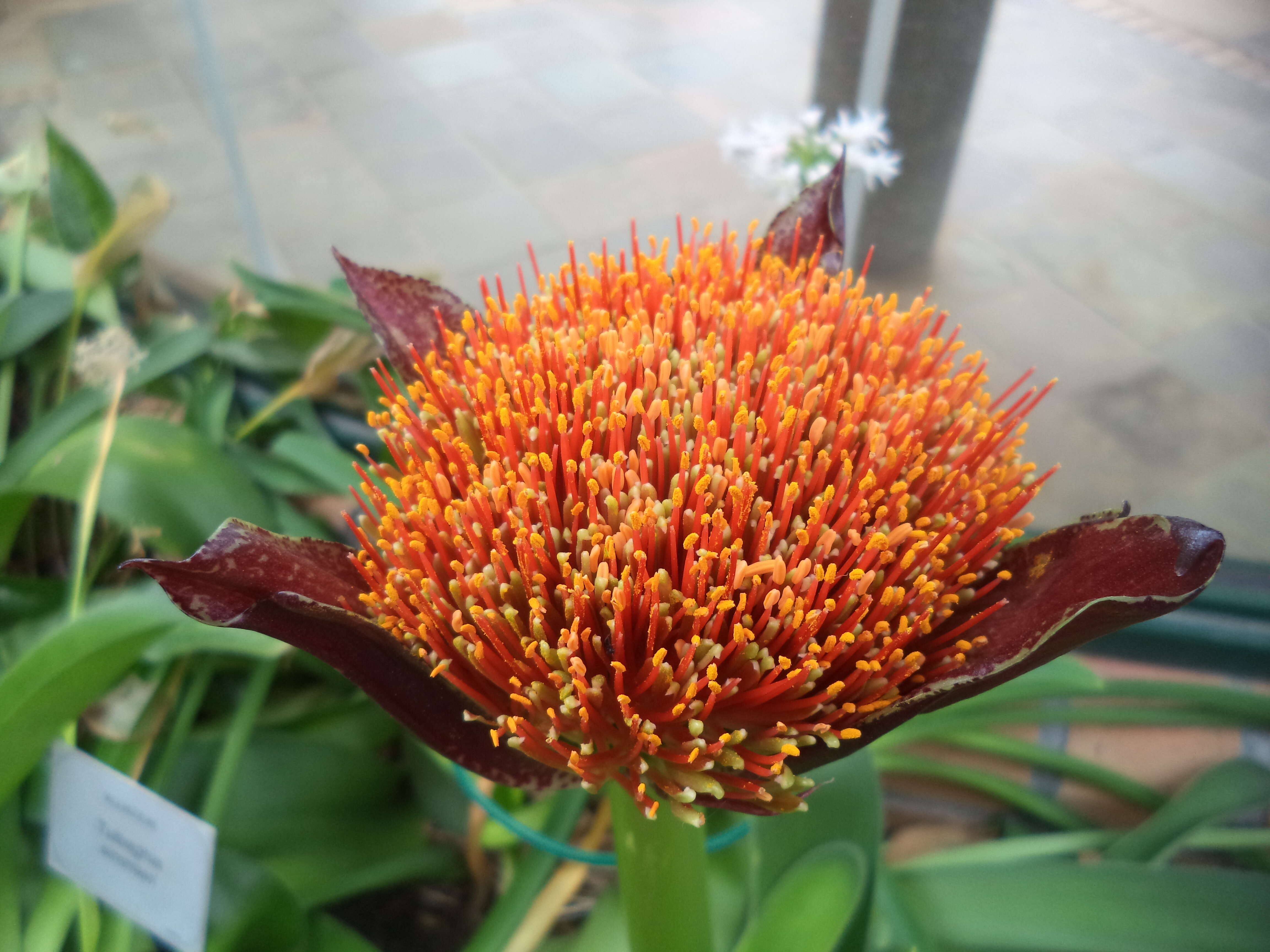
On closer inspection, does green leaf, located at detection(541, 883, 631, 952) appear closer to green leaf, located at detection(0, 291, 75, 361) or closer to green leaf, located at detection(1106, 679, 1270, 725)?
green leaf, located at detection(1106, 679, 1270, 725)

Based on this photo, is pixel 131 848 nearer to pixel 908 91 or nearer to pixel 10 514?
pixel 10 514

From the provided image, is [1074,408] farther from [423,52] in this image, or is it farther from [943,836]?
[423,52]

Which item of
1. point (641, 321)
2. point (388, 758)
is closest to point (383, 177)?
point (388, 758)

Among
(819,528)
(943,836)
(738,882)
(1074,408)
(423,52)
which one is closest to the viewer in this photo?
(819,528)

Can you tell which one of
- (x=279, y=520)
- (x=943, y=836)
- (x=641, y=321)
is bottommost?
(x=943, y=836)

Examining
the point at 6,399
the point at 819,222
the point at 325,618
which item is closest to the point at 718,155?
the point at 819,222

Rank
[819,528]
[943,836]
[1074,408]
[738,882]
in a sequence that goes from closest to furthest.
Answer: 1. [819,528]
2. [738,882]
3. [943,836]
4. [1074,408]

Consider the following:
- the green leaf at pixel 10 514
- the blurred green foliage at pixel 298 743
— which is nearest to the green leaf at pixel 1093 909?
the blurred green foliage at pixel 298 743
